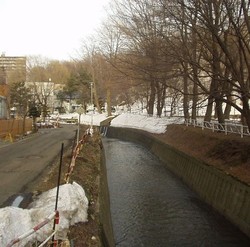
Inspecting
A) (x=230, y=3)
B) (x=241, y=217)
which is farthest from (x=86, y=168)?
(x=230, y=3)

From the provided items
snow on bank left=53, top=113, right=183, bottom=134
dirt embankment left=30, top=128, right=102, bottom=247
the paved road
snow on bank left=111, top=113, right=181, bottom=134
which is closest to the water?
dirt embankment left=30, top=128, right=102, bottom=247

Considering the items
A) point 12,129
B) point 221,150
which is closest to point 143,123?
point 12,129

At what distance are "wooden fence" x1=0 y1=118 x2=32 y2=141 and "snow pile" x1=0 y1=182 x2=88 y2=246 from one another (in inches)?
886

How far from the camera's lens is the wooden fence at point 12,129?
109 feet

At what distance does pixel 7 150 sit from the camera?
24859mm

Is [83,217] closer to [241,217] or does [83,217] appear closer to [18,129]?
[241,217]

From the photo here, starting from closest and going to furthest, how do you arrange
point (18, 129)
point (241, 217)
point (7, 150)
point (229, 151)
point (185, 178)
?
point (241, 217), point (229, 151), point (185, 178), point (7, 150), point (18, 129)

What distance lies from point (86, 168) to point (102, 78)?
66.1 m

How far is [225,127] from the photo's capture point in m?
22.5

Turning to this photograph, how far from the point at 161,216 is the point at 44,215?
8.26 metres

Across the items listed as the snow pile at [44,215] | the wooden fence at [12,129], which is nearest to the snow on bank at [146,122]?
the wooden fence at [12,129]

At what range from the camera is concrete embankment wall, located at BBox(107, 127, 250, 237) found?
45.1 feet

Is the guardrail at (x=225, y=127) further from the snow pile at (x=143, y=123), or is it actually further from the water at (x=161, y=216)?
the snow pile at (x=143, y=123)

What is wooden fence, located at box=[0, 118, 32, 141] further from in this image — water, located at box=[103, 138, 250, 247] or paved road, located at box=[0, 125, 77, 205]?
water, located at box=[103, 138, 250, 247]
